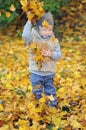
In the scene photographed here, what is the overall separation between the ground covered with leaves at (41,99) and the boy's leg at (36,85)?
98mm

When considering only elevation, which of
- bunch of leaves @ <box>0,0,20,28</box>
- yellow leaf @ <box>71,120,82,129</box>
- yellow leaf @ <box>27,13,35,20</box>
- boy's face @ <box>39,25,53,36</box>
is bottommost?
yellow leaf @ <box>71,120,82,129</box>

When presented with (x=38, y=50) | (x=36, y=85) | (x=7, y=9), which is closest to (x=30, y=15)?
(x=38, y=50)

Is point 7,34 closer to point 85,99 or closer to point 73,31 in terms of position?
point 73,31

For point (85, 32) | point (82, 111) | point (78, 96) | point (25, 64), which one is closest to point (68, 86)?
point (78, 96)

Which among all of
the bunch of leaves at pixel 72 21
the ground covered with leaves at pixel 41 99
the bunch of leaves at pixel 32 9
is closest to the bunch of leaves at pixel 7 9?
the ground covered with leaves at pixel 41 99

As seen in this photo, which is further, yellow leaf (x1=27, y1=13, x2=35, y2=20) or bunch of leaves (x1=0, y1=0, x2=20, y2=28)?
bunch of leaves (x1=0, y1=0, x2=20, y2=28)

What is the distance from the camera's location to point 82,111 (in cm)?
541

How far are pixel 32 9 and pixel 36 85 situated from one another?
100 centimetres

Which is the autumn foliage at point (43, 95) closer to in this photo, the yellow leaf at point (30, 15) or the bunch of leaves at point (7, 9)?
the bunch of leaves at point (7, 9)

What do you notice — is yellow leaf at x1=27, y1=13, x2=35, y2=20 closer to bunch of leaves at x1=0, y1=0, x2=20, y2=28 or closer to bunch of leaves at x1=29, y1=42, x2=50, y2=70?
bunch of leaves at x1=29, y1=42, x2=50, y2=70

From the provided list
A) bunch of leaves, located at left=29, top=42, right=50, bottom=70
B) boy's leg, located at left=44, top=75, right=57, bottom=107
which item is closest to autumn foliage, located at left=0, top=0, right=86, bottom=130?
boy's leg, located at left=44, top=75, right=57, bottom=107

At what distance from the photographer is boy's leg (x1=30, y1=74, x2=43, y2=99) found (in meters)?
5.12

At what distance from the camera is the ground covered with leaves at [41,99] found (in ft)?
16.6

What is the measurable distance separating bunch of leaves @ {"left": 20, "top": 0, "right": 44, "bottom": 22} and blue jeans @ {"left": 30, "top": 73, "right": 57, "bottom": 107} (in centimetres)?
78
